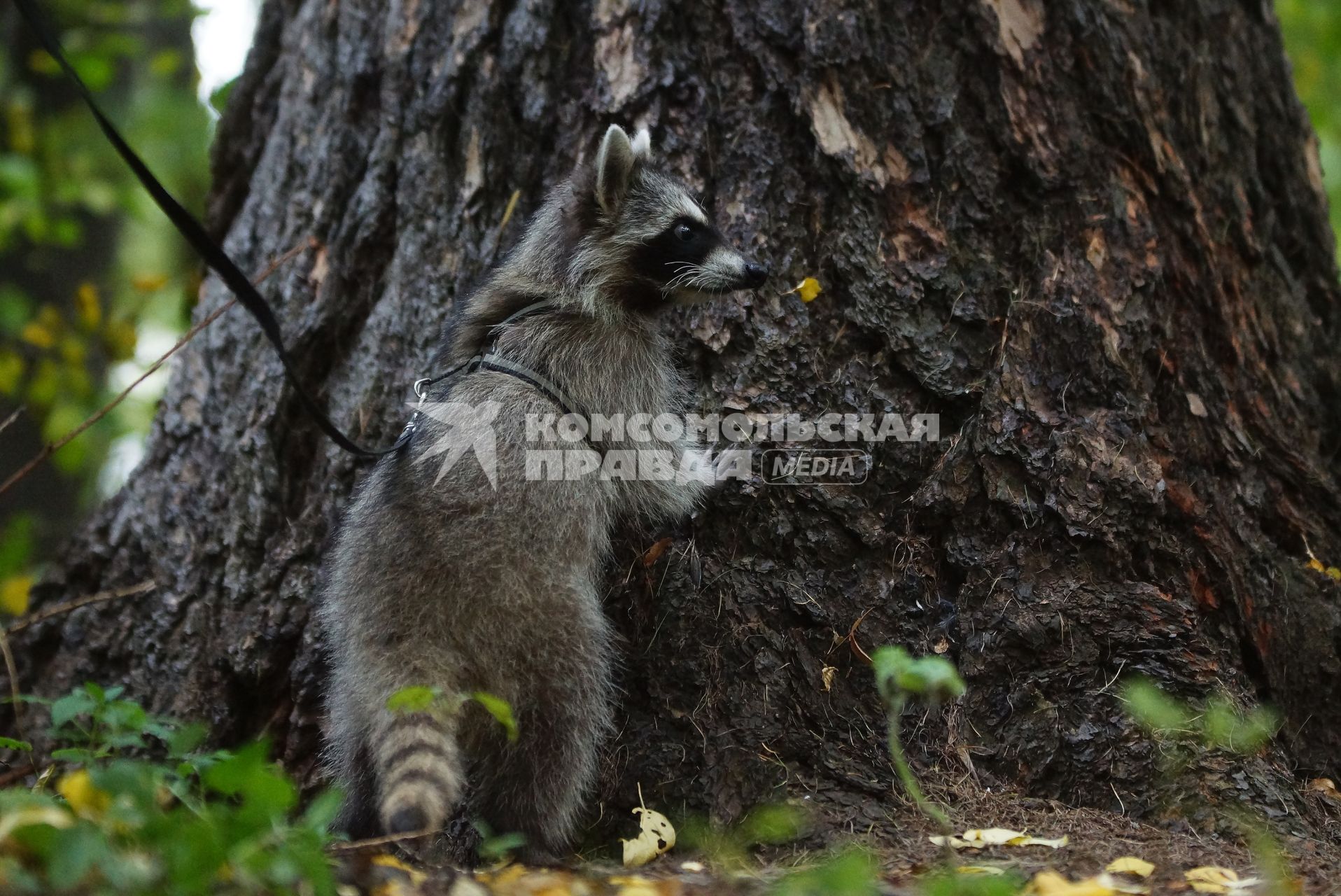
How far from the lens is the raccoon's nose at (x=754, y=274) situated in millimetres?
4617

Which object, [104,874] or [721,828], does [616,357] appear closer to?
[721,828]

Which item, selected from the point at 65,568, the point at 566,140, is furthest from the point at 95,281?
the point at 566,140

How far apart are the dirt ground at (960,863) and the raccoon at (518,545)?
31 cm

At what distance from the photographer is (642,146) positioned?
16.0 feet

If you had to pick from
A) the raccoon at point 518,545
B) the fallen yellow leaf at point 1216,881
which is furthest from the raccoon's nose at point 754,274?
the fallen yellow leaf at point 1216,881

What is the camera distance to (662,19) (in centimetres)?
509

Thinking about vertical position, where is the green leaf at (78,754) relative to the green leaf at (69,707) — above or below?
below

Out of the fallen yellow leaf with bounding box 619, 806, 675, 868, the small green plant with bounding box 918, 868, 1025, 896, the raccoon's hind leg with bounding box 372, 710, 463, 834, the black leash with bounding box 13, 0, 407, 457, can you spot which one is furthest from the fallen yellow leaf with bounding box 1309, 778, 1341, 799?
the black leash with bounding box 13, 0, 407, 457

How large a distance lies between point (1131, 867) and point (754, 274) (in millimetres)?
2542

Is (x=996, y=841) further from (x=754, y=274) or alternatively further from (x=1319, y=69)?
(x=1319, y=69)

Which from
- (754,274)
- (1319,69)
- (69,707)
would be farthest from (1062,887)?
(1319,69)

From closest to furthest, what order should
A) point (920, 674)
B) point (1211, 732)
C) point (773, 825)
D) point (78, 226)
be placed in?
point (920, 674), point (773, 825), point (1211, 732), point (78, 226)

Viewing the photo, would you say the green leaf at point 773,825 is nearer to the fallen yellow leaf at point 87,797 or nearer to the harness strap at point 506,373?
the harness strap at point 506,373

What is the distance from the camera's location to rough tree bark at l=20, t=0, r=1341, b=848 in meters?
4.40
